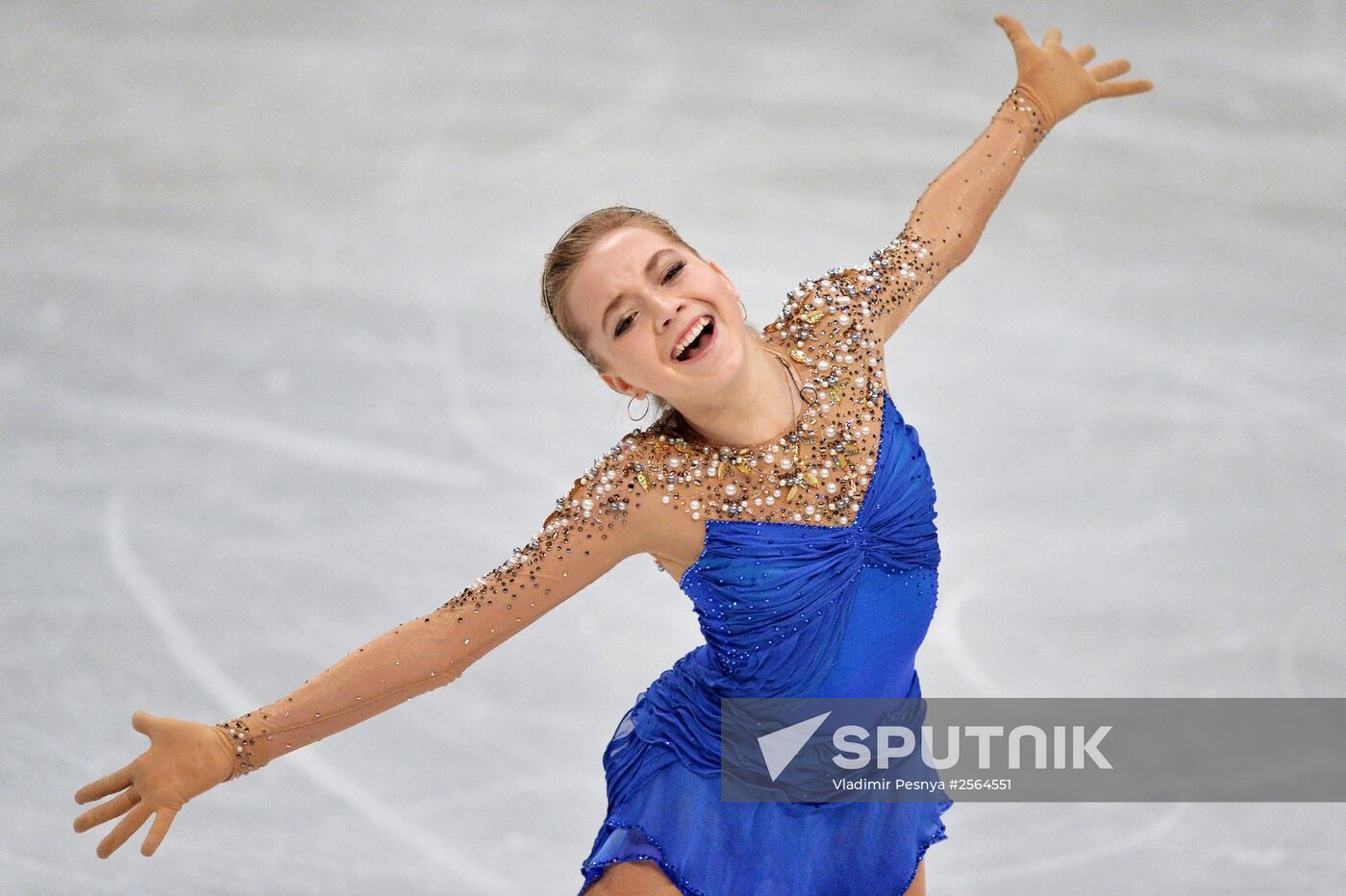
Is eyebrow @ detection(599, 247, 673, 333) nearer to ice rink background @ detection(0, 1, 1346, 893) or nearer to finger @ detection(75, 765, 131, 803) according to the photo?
finger @ detection(75, 765, 131, 803)

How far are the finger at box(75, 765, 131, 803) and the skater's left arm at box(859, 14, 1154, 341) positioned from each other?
1.40 meters

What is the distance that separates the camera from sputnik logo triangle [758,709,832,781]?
107 inches

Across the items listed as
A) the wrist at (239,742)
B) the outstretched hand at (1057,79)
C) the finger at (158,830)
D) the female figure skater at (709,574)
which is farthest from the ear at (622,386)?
the outstretched hand at (1057,79)

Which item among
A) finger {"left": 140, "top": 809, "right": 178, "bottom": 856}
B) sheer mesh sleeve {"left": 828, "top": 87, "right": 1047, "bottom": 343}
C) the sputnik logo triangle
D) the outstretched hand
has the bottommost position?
finger {"left": 140, "top": 809, "right": 178, "bottom": 856}

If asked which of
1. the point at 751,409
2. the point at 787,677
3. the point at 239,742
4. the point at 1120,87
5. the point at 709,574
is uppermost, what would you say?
the point at 1120,87

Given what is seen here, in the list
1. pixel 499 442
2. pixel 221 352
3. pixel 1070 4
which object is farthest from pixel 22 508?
pixel 1070 4

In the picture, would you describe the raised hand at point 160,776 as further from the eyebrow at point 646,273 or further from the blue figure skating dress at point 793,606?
the eyebrow at point 646,273

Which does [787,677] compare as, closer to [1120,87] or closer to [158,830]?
[158,830]

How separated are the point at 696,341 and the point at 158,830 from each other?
1085mm

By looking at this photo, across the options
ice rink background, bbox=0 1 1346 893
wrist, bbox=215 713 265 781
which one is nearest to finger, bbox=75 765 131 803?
wrist, bbox=215 713 265 781

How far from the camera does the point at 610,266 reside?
267 cm

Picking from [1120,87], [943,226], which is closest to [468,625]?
A: [943,226]

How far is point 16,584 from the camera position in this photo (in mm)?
4504

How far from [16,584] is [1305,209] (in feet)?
13.9
